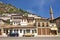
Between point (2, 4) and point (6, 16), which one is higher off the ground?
point (2, 4)

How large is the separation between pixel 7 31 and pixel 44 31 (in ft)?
47.3

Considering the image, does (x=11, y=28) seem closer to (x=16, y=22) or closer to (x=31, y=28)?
(x=31, y=28)

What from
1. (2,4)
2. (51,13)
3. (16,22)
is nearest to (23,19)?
(16,22)

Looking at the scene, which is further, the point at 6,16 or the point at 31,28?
the point at 6,16

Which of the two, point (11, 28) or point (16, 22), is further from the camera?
point (16, 22)

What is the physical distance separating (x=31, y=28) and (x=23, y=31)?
3.42 m

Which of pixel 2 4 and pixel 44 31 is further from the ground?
pixel 2 4

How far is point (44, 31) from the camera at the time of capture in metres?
79.6

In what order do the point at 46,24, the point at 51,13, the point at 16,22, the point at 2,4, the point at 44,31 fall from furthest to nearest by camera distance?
1. the point at 2,4
2. the point at 51,13
3. the point at 16,22
4. the point at 46,24
5. the point at 44,31

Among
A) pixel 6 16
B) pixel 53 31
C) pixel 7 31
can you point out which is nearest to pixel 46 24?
pixel 53 31

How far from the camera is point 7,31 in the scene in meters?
81.0

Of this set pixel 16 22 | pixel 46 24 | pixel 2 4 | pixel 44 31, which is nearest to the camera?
pixel 44 31

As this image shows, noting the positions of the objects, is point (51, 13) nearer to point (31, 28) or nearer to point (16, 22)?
point (16, 22)

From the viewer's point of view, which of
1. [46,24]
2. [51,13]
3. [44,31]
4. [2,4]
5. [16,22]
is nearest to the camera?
[44,31]
